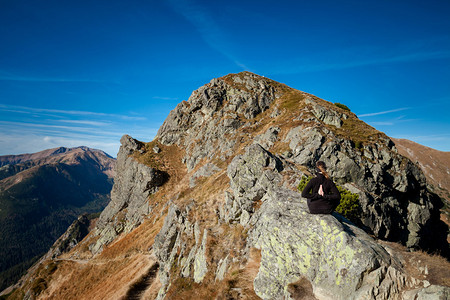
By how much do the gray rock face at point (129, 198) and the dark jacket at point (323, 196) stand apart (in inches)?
2415

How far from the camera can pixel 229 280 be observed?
55.0ft

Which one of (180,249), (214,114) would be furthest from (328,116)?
(180,249)

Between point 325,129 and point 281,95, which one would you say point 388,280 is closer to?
point 325,129

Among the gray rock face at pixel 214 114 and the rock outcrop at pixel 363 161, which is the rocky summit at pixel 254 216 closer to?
the rock outcrop at pixel 363 161

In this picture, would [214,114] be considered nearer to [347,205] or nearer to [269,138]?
[269,138]

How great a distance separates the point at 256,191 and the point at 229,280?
10792 mm

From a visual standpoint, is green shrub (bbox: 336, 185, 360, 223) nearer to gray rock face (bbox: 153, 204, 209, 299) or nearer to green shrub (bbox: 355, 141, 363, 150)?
Answer: gray rock face (bbox: 153, 204, 209, 299)

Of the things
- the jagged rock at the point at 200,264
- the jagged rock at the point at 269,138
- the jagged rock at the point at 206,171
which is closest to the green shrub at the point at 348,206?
the jagged rock at the point at 200,264

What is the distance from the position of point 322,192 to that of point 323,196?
9.6 inches

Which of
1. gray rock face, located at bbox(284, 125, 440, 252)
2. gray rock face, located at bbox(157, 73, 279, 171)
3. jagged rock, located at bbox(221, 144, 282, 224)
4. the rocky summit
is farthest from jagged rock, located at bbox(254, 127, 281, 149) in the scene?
jagged rock, located at bbox(221, 144, 282, 224)

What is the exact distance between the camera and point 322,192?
12.1 m

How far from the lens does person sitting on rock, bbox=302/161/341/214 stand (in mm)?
Answer: 11953

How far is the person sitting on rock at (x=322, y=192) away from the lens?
39.2 feet

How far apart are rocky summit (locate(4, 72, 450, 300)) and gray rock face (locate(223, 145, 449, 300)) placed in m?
0.06
